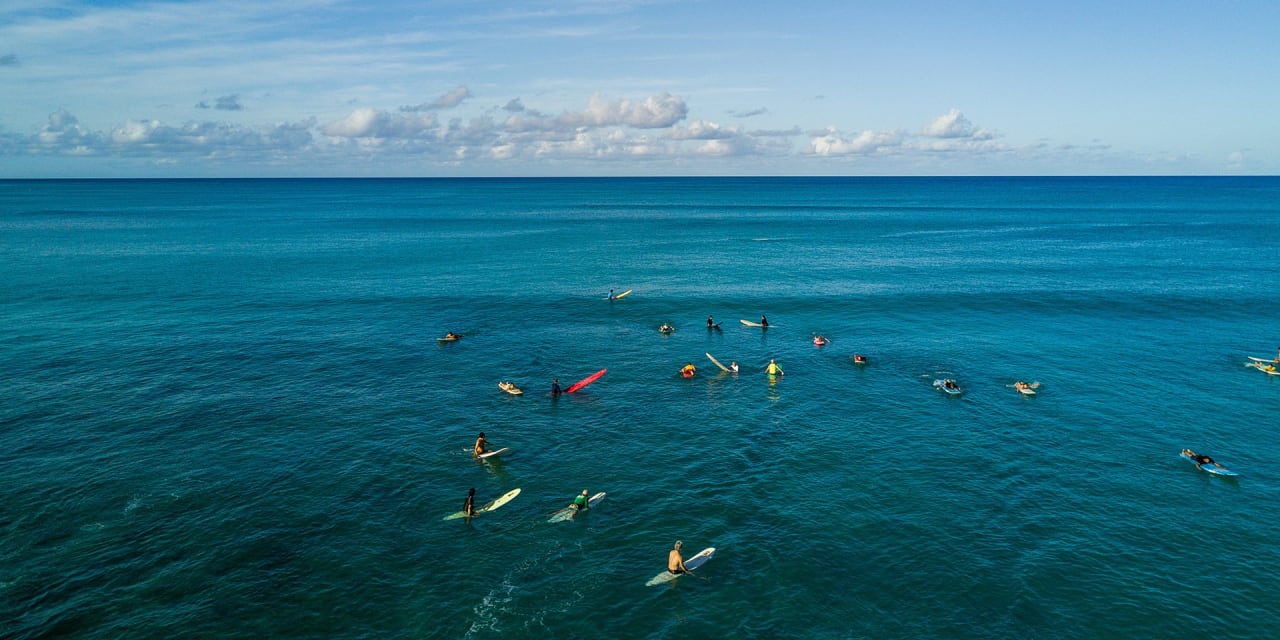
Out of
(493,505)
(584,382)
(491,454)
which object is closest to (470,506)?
(493,505)

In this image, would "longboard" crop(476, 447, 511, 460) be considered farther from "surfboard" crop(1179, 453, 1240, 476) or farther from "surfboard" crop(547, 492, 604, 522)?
"surfboard" crop(1179, 453, 1240, 476)

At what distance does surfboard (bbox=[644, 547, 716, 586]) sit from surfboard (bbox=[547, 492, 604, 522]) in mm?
8079

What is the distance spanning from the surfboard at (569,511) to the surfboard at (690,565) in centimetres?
808

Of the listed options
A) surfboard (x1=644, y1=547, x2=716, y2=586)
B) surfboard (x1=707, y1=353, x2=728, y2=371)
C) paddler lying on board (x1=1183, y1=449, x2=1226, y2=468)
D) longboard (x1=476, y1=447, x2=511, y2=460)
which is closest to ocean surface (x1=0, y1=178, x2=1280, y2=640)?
surfboard (x1=644, y1=547, x2=716, y2=586)

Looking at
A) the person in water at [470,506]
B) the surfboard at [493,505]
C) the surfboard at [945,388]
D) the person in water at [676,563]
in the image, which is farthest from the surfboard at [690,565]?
the surfboard at [945,388]

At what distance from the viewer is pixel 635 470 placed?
50312 mm

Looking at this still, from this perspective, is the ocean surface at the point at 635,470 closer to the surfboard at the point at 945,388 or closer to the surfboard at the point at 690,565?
the surfboard at the point at 690,565

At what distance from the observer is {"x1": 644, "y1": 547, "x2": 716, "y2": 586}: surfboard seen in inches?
1467

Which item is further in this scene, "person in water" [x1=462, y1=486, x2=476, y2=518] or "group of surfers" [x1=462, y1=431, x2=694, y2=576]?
"person in water" [x1=462, y1=486, x2=476, y2=518]

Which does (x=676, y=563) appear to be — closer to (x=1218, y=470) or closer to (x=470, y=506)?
(x=470, y=506)

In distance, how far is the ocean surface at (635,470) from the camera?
116 feet

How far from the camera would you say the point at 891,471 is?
50000mm

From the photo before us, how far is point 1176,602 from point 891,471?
17532 millimetres

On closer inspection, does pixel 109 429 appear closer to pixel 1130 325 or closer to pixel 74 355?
pixel 74 355
